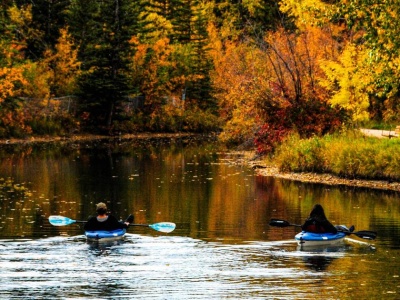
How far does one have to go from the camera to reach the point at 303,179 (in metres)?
46.0

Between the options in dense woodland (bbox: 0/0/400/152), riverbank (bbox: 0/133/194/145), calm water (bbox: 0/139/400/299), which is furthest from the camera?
riverbank (bbox: 0/133/194/145)

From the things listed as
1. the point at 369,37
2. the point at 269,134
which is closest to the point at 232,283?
the point at 369,37

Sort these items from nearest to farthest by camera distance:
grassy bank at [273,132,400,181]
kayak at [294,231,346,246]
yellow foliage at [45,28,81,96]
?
kayak at [294,231,346,246], grassy bank at [273,132,400,181], yellow foliage at [45,28,81,96]

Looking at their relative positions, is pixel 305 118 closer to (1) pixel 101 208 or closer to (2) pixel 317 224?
(2) pixel 317 224

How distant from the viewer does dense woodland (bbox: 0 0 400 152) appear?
5181 cm

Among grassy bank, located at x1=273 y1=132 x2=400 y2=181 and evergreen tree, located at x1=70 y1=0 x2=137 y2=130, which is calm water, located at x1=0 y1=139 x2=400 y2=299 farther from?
evergreen tree, located at x1=70 y1=0 x2=137 y2=130

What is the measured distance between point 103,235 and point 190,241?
8.10ft

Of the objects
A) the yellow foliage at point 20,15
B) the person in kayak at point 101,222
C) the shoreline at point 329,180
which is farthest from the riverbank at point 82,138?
the person in kayak at point 101,222

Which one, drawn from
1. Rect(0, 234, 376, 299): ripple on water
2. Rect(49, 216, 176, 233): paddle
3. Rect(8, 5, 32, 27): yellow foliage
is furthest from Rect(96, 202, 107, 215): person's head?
Rect(8, 5, 32, 27): yellow foliage

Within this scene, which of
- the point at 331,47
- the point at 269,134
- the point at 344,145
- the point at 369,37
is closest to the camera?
the point at 369,37

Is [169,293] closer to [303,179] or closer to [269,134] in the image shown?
[303,179]

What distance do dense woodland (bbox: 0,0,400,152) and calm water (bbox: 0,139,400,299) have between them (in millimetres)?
5254

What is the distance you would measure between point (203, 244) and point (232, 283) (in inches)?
220

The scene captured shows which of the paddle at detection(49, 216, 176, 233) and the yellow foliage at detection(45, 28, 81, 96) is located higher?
the yellow foliage at detection(45, 28, 81, 96)
